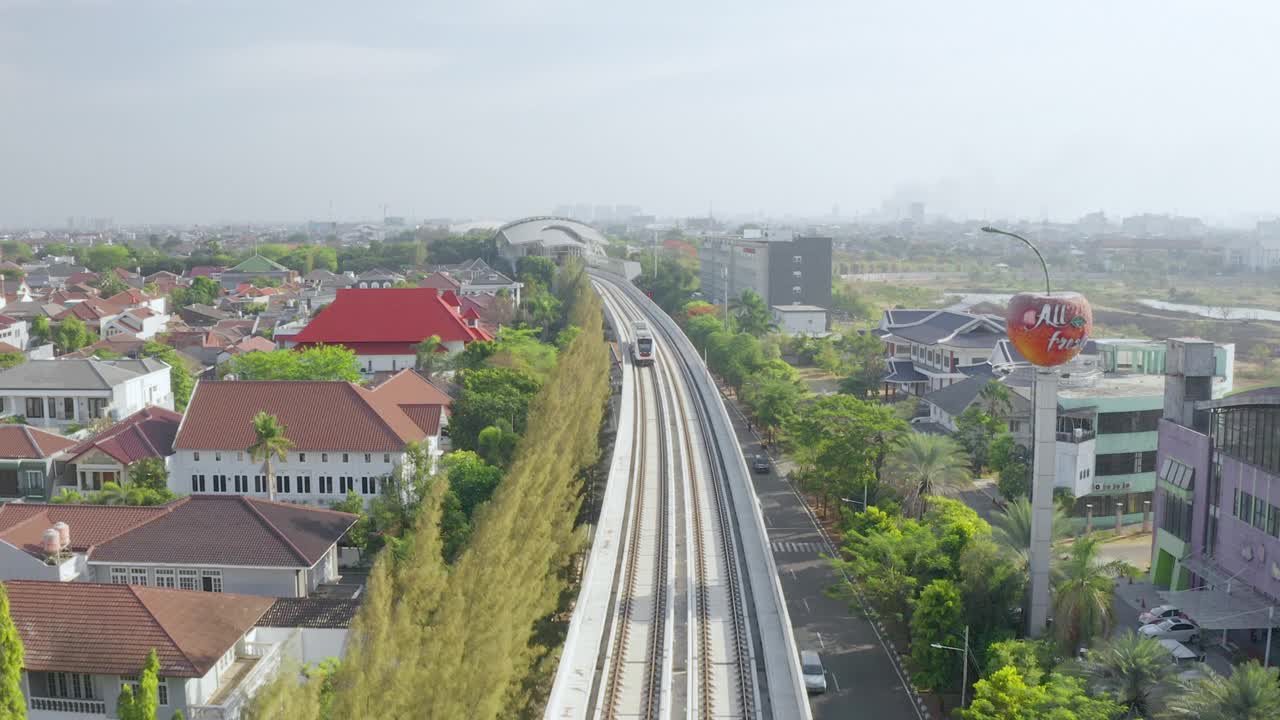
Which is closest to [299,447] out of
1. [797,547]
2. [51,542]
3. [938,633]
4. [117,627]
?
[51,542]

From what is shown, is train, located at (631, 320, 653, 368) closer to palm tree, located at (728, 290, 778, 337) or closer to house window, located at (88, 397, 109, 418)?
palm tree, located at (728, 290, 778, 337)

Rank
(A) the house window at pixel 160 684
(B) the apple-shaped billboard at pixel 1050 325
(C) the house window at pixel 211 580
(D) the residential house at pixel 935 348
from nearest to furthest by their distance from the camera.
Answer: (A) the house window at pixel 160 684 < (B) the apple-shaped billboard at pixel 1050 325 < (C) the house window at pixel 211 580 < (D) the residential house at pixel 935 348

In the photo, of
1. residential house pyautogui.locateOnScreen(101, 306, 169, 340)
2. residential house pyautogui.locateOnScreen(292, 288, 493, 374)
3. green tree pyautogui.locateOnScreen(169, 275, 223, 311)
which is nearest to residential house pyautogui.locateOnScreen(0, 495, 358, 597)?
residential house pyautogui.locateOnScreen(292, 288, 493, 374)

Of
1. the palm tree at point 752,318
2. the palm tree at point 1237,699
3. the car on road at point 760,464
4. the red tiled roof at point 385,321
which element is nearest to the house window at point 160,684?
the palm tree at point 1237,699

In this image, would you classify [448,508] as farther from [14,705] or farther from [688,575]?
[14,705]

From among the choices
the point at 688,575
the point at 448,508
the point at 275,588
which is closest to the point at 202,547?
the point at 275,588

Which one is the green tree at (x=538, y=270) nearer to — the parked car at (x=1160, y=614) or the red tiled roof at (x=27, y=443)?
the red tiled roof at (x=27, y=443)
